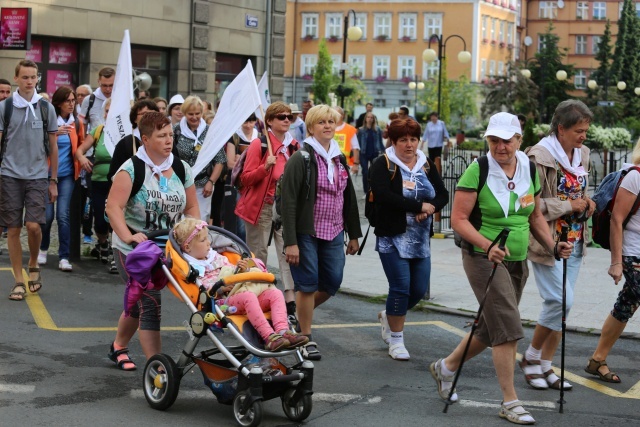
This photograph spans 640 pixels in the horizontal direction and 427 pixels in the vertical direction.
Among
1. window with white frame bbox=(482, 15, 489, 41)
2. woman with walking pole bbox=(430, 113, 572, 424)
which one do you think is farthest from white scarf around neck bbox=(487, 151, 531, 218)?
window with white frame bbox=(482, 15, 489, 41)

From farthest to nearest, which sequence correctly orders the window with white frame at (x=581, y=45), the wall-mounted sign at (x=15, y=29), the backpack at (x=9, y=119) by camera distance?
the window with white frame at (x=581, y=45)
the wall-mounted sign at (x=15, y=29)
the backpack at (x=9, y=119)

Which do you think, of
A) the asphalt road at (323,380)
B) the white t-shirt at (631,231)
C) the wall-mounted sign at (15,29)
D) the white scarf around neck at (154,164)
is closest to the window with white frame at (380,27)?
the wall-mounted sign at (15,29)

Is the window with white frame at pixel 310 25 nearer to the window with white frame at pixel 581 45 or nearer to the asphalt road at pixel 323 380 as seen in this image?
A: the window with white frame at pixel 581 45

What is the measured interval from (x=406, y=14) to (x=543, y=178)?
96578 mm

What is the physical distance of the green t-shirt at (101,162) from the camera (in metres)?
12.2

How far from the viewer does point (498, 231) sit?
23.6 ft

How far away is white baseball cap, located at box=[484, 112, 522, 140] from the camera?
23.3 ft

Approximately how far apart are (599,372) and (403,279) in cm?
154

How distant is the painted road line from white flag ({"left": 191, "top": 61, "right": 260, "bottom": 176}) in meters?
3.76

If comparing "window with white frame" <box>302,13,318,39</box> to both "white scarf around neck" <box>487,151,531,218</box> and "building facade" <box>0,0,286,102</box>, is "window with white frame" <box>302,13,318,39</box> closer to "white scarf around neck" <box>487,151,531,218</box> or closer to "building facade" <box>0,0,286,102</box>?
"building facade" <box>0,0,286,102</box>

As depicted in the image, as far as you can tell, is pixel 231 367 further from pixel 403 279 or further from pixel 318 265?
pixel 403 279

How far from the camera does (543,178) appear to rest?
7855mm

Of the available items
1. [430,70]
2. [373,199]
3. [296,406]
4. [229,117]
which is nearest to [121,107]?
[229,117]

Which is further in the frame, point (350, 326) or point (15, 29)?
point (15, 29)
